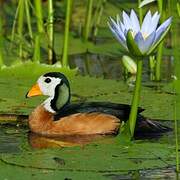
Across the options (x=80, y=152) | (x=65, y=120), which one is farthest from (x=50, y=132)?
(x=80, y=152)

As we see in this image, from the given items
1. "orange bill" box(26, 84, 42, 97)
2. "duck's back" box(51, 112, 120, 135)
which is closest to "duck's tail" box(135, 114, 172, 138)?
"duck's back" box(51, 112, 120, 135)

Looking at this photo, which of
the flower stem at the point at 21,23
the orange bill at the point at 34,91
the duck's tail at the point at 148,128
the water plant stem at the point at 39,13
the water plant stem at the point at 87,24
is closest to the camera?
the duck's tail at the point at 148,128

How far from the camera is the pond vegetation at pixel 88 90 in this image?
5.48 metres

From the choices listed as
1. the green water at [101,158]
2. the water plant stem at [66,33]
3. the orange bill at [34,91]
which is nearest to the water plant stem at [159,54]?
the water plant stem at [66,33]

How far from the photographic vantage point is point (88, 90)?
7867mm

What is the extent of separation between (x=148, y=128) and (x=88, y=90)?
1.20 metres

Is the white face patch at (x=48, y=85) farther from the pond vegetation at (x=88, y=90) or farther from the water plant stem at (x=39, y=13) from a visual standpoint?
the water plant stem at (x=39, y=13)

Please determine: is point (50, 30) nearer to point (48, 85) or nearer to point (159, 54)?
point (159, 54)

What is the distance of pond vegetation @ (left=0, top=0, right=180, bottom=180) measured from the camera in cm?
548

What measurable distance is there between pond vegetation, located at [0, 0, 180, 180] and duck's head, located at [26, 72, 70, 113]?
0.19 metres

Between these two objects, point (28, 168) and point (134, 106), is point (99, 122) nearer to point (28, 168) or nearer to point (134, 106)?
point (134, 106)

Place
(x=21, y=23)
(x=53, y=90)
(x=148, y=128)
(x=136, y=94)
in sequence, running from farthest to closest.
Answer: (x=21, y=23), (x=53, y=90), (x=148, y=128), (x=136, y=94)

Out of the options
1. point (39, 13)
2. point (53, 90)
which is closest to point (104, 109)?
point (53, 90)

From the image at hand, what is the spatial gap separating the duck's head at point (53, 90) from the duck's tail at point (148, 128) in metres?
0.72
